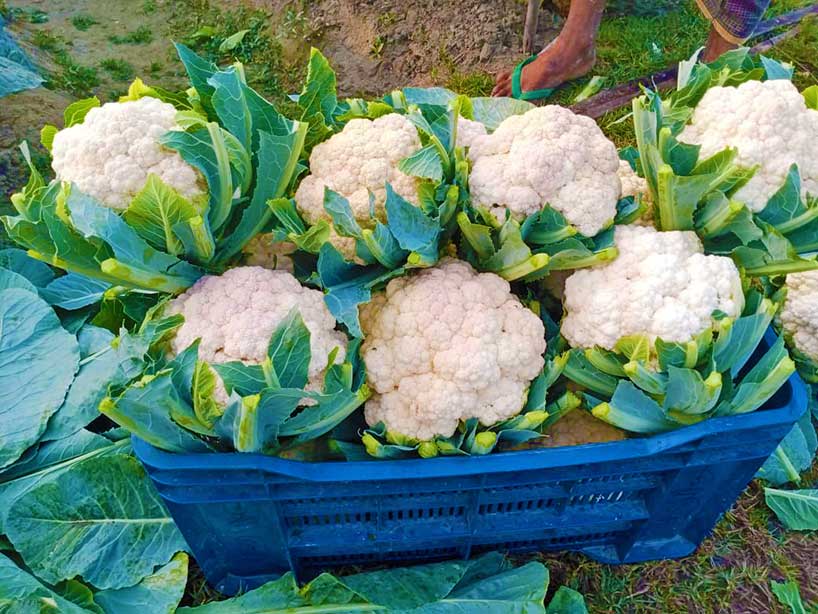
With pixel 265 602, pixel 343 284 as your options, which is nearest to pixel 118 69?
pixel 343 284

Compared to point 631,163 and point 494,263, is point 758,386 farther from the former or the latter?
point 631,163

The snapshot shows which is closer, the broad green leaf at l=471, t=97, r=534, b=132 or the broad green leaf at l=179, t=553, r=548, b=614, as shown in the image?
the broad green leaf at l=179, t=553, r=548, b=614

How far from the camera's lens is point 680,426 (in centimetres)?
144

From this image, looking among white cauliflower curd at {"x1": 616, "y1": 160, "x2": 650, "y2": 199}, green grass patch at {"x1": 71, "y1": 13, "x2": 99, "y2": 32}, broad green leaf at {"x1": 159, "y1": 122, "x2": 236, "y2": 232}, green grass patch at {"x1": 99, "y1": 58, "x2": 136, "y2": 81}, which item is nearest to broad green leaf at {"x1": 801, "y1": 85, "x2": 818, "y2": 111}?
white cauliflower curd at {"x1": 616, "y1": 160, "x2": 650, "y2": 199}

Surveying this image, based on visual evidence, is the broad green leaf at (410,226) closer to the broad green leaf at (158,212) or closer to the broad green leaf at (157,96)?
the broad green leaf at (158,212)

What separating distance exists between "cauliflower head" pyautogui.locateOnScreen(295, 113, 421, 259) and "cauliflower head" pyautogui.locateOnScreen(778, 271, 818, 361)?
105 cm

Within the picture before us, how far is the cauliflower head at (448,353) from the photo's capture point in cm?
144

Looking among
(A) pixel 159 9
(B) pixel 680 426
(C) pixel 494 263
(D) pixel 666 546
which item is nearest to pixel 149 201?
(C) pixel 494 263

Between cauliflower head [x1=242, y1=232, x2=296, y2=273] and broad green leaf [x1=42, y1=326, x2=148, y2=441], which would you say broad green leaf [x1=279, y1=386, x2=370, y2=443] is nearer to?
cauliflower head [x1=242, y1=232, x2=296, y2=273]

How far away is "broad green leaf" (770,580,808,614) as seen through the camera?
1759 millimetres

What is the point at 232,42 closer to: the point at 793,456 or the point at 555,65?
the point at 555,65

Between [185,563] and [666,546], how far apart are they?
1203 millimetres

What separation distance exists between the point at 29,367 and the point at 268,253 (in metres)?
0.74

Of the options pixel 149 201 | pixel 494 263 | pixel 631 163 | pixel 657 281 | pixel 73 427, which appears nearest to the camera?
pixel 149 201
